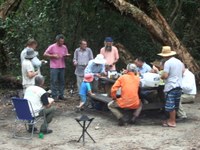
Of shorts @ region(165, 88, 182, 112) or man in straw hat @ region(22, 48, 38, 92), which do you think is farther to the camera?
man in straw hat @ region(22, 48, 38, 92)

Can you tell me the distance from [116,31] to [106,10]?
0.88 meters

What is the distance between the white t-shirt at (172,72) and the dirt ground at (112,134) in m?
0.92

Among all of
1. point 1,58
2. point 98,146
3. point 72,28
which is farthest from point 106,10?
point 98,146

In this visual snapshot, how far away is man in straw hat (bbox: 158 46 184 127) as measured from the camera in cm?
894

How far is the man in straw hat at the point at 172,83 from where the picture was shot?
894 cm

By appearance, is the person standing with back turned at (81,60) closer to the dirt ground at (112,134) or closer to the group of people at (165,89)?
the dirt ground at (112,134)

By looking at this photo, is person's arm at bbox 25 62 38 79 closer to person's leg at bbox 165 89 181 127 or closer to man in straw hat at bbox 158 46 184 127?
man in straw hat at bbox 158 46 184 127

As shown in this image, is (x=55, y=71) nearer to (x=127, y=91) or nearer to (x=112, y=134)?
(x=127, y=91)

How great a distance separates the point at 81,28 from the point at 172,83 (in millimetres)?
7168

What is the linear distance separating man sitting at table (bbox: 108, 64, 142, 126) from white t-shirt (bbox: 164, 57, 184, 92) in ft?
2.21

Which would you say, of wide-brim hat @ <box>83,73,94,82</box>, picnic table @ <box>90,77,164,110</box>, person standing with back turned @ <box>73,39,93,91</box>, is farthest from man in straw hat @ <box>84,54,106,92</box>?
person standing with back turned @ <box>73,39,93,91</box>

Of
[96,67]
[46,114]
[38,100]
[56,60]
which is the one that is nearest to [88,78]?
[96,67]

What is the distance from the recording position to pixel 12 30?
1470 cm

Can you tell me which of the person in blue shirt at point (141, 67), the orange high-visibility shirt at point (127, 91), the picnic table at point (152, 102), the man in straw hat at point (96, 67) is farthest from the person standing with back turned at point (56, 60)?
the orange high-visibility shirt at point (127, 91)
